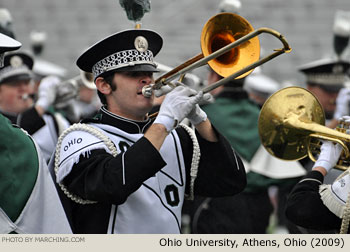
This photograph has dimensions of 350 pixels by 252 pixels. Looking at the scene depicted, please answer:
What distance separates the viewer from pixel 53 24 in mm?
18625

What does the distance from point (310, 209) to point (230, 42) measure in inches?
33.3

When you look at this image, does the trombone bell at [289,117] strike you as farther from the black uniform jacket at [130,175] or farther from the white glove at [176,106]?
the white glove at [176,106]

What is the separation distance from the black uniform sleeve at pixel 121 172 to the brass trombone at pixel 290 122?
103 centimetres

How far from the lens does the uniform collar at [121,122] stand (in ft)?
11.7

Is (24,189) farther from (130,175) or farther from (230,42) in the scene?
(230,42)

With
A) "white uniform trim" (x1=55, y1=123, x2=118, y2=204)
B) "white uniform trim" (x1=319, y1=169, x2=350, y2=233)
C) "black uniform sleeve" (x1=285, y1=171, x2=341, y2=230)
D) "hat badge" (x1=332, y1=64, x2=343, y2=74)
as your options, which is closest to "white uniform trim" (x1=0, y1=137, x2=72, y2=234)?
"white uniform trim" (x1=55, y1=123, x2=118, y2=204)

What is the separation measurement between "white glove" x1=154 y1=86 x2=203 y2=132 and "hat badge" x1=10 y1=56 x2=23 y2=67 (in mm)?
3204

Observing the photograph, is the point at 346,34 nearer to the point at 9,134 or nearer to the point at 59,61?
the point at 9,134

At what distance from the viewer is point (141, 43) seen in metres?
3.60

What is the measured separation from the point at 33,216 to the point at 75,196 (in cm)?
31

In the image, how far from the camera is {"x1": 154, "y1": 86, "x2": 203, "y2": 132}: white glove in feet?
10.8

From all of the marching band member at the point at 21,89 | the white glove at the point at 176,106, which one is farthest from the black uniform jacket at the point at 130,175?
the marching band member at the point at 21,89

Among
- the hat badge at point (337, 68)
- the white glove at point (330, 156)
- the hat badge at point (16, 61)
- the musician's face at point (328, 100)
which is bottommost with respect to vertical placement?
the musician's face at point (328, 100)

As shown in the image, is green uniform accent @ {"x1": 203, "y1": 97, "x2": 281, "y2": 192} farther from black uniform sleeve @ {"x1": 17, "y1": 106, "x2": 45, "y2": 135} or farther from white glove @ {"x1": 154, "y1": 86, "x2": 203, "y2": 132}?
white glove @ {"x1": 154, "y1": 86, "x2": 203, "y2": 132}
